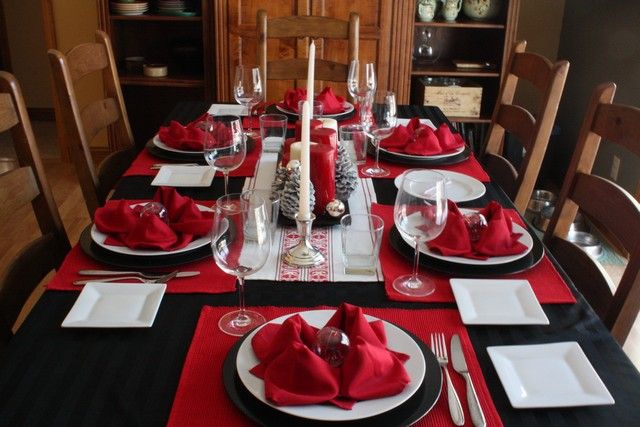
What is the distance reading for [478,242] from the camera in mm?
1230

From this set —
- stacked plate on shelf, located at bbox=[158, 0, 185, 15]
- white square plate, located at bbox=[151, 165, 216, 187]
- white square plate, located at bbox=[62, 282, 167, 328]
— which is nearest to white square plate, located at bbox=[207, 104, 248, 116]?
white square plate, located at bbox=[151, 165, 216, 187]

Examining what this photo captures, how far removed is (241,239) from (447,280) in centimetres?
38

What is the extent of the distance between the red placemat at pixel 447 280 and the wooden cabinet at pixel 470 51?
7.40 feet

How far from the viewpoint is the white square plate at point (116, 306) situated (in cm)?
102

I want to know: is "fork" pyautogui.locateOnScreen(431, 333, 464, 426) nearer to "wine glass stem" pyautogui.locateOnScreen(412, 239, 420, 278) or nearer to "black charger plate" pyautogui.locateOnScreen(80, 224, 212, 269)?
"wine glass stem" pyautogui.locateOnScreen(412, 239, 420, 278)

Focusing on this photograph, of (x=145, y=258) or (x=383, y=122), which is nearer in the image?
(x=145, y=258)

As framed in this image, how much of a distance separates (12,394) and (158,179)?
78 cm

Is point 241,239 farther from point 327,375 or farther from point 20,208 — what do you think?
point 20,208

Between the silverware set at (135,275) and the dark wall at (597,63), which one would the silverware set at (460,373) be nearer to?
the silverware set at (135,275)

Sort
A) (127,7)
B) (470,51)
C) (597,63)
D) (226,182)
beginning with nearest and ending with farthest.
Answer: (226,182)
(597,63)
(127,7)
(470,51)

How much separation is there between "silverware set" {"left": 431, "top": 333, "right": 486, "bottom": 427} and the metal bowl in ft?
6.71

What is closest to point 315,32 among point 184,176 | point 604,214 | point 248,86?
point 248,86

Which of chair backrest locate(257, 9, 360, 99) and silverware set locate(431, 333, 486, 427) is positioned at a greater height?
chair backrest locate(257, 9, 360, 99)

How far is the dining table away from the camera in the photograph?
840 mm
